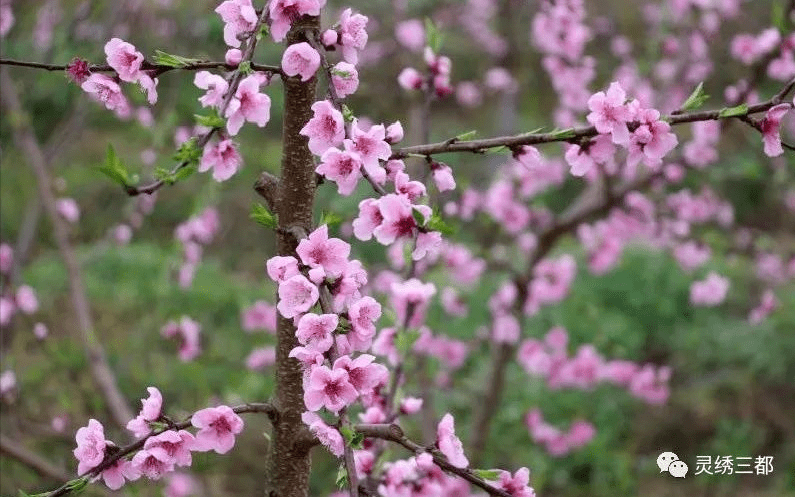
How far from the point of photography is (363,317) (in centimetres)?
132

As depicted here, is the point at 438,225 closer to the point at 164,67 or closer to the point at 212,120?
the point at 212,120

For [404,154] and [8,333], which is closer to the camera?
[404,154]

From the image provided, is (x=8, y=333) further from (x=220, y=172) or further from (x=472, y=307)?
(x=472, y=307)

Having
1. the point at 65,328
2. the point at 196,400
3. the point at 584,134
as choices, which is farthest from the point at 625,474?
the point at 65,328

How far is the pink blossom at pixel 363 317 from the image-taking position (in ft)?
4.28

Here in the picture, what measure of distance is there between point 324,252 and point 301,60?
0.32 meters

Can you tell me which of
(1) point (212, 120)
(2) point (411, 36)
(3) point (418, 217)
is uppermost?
(2) point (411, 36)

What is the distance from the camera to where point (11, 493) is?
4152mm

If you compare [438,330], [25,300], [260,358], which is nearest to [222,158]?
[25,300]

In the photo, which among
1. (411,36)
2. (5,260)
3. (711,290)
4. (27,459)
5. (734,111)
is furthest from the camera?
(411,36)

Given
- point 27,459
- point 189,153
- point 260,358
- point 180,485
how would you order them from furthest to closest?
point 260,358, point 180,485, point 27,459, point 189,153

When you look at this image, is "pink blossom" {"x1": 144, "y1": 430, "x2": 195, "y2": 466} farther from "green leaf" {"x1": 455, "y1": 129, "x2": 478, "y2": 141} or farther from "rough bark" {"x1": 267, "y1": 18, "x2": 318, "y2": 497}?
"green leaf" {"x1": 455, "y1": 129, "x2": 478, "y2": 141}

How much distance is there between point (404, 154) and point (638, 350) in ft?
17.0

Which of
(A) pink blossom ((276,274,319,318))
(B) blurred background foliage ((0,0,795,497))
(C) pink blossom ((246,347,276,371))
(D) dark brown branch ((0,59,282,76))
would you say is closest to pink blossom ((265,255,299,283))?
(A) pink blossom ((276,274,319,318))
